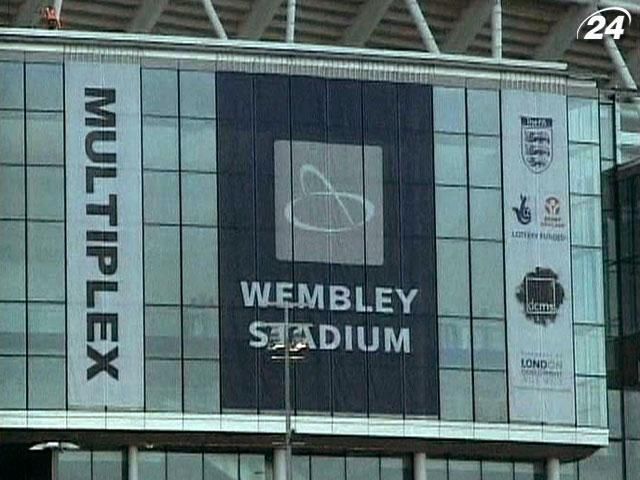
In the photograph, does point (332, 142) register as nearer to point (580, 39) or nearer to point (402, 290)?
point (402, 290)

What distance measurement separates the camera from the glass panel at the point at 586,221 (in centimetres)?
8056

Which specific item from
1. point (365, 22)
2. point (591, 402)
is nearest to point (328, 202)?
point (591, 402)

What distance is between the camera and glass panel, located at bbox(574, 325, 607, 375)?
79.8m

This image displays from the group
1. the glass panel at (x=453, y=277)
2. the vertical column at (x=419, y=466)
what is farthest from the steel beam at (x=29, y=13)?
the vertical column at (x=419, y=466)

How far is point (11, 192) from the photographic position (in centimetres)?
7531

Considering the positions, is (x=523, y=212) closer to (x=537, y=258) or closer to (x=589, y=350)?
(x=537, y=258)

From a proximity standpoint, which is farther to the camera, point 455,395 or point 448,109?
point 448,109

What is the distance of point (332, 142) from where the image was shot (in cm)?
7806

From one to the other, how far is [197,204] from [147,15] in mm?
13191

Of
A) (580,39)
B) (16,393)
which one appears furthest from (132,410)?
(580,39)

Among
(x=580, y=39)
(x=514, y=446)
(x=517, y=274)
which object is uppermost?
(x=580, y=39)

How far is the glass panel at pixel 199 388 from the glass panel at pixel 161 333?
0.59 metres

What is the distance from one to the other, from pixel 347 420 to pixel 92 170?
10146mm

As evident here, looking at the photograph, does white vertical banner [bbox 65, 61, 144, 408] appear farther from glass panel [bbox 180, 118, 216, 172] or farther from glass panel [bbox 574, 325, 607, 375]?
glass panel [bbox 574, 325, 607, 375]
